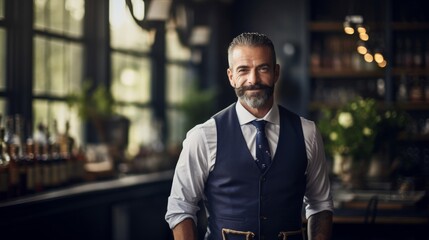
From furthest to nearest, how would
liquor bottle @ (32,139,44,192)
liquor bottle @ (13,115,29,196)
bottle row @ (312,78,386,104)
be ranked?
bottle row @ (312,78,386,104), liquor bottle @ (32,139,44,192), liquor bottle @ (13,115,29,196)

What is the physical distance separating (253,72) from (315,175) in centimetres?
39

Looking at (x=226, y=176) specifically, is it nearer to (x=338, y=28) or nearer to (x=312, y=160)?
(x=312, y=160)

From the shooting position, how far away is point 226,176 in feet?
7.32

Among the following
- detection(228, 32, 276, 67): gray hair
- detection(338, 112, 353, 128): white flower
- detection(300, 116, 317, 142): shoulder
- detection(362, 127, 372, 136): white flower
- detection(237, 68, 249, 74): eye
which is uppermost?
detection(228, 32, 276, 67): gray hair

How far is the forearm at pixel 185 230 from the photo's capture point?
7.21 feet

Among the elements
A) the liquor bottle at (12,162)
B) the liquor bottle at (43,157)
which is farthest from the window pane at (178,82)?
the liquor bottle at (12,162)

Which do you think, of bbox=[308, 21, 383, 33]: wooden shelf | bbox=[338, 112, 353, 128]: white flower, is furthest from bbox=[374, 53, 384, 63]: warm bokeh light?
bbox=[308, 21, 383, 33]: wooden shelf

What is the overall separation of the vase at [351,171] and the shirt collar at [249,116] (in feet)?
8.66

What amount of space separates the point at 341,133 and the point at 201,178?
280 cm

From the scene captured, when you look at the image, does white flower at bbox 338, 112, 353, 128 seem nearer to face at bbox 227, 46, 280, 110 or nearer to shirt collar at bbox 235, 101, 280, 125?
shirt collar at bbox 235, 101, 280, 125

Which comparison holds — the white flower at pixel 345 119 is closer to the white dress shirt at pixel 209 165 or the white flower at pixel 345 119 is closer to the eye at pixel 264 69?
the white dress shirt at pixel 209 165

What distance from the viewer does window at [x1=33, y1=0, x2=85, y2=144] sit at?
5.45 metres

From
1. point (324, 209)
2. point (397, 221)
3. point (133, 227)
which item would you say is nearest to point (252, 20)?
point (133, 227)

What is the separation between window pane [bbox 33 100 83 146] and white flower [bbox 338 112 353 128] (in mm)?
1811
